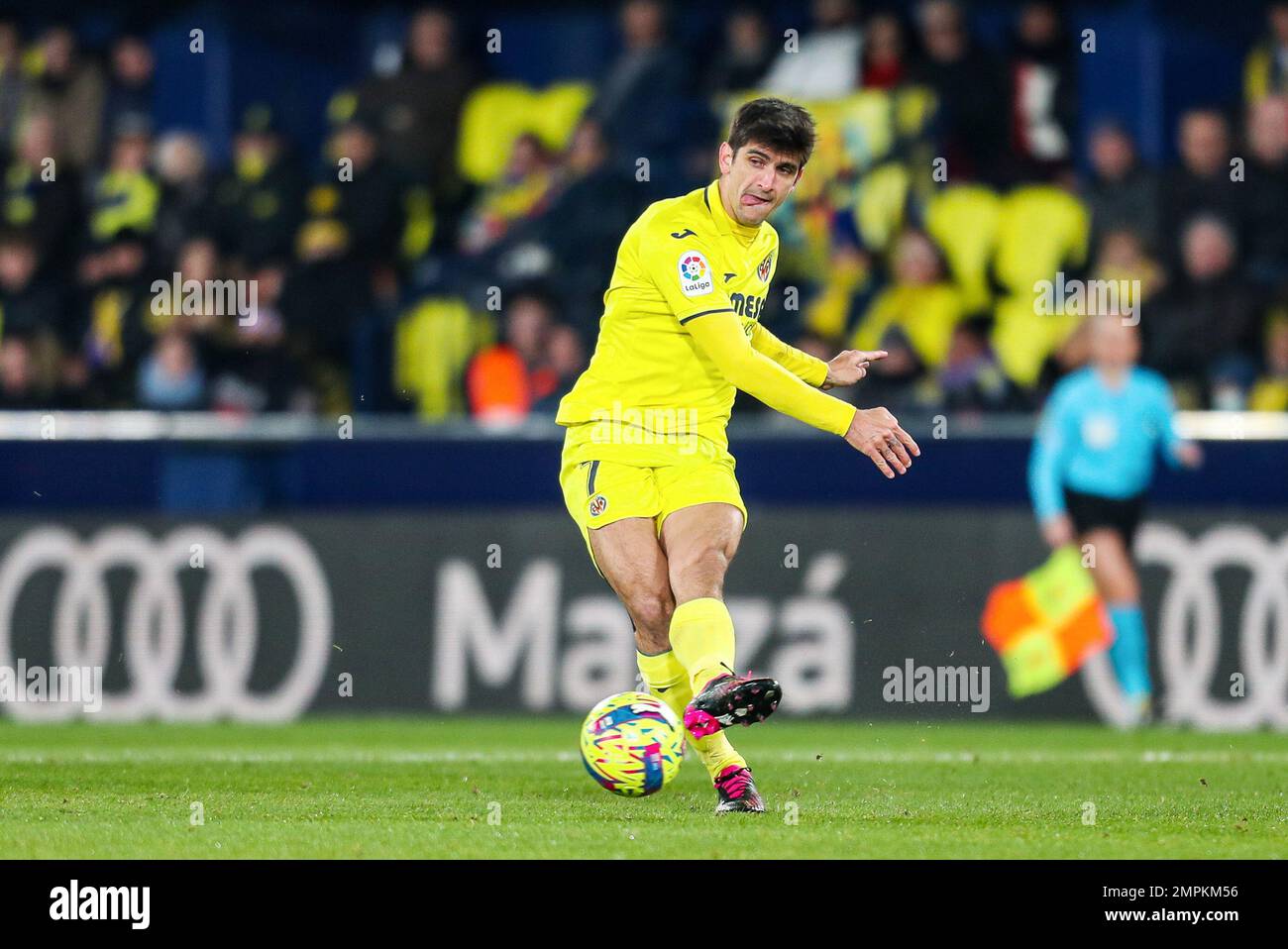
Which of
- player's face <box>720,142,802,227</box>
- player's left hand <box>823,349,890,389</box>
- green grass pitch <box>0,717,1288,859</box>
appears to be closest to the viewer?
green grass pitch <box>0,717,1288,859</box>

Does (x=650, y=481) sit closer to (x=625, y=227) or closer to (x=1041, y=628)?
(x=1041, y=628)

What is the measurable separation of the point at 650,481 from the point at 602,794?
1220 millimetres

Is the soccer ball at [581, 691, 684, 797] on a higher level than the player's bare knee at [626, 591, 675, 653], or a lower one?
lower

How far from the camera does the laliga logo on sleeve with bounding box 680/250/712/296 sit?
22.2 ft

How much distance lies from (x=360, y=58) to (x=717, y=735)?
1067cm

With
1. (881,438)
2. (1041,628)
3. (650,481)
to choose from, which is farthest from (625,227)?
(881,438)

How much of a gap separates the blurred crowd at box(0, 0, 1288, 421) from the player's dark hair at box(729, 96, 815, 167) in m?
5.33

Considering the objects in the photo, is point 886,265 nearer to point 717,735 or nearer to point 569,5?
point 569,5

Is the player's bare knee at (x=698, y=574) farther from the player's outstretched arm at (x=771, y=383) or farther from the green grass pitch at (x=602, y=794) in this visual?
the green grass pitch at (x=602, y=794)

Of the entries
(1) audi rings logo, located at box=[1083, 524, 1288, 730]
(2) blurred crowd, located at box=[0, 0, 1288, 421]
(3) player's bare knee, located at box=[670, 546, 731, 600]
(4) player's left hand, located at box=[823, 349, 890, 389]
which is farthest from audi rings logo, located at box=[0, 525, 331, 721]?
(3) player's bare knee, located at box=[670, 546, 731, 600]

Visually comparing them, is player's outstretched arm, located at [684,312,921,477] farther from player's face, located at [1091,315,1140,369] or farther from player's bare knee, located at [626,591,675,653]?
player's face, located at [1091,315,1140,369]

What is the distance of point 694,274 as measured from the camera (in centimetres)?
677

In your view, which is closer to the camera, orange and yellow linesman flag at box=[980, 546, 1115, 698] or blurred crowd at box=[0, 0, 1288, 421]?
orange and yellow linesman flag at box=[980, 546, 1115, 698]
